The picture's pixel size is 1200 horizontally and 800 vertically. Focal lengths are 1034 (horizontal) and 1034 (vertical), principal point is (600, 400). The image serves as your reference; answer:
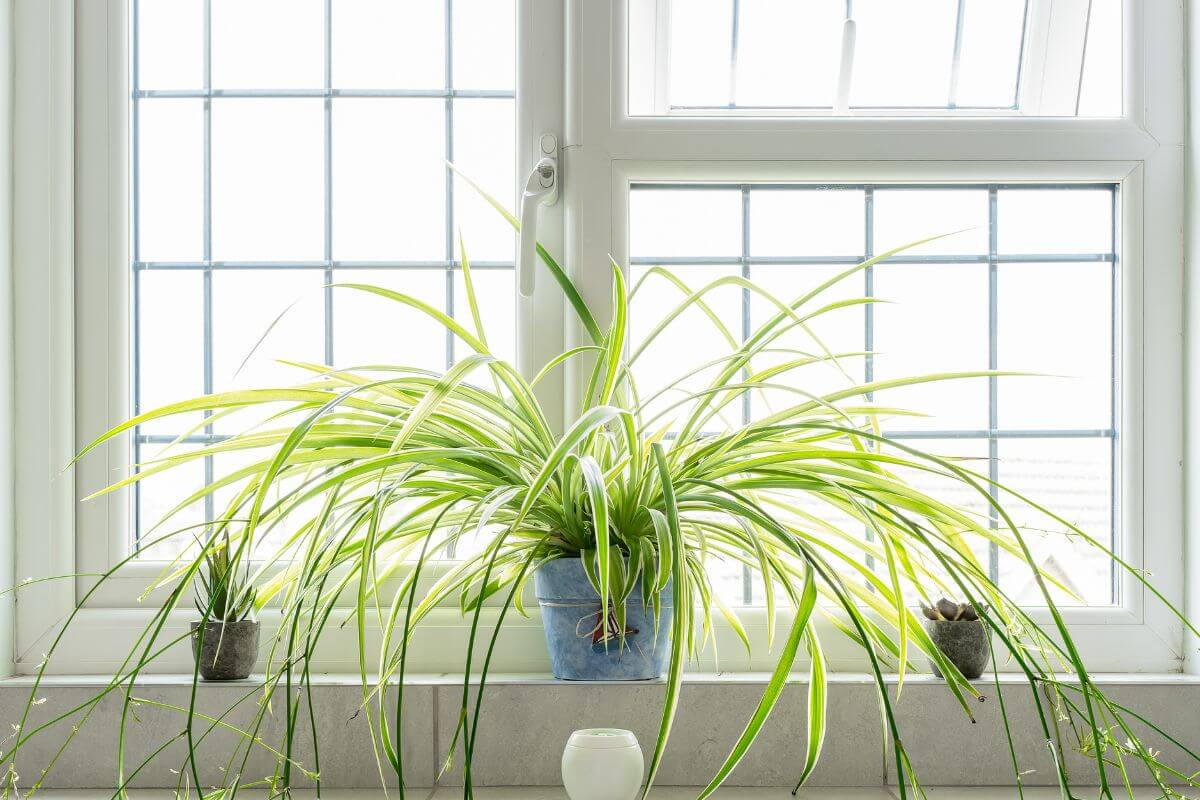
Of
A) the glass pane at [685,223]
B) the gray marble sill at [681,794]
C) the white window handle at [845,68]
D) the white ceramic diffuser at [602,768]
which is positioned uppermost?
the white window handle at [845,68]

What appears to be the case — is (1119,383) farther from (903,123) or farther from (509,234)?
(509,234)

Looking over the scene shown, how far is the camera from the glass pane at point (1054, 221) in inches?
64.7

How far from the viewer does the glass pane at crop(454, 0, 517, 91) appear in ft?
5.49

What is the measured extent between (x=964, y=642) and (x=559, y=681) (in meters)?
0.55

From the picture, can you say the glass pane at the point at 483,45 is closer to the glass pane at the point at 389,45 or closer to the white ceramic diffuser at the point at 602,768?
the glass pane at the point at 389,45

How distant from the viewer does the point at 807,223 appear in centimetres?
165

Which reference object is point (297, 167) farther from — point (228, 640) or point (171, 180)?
point (228, 640)

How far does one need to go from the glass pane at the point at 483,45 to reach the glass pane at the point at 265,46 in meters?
0.22

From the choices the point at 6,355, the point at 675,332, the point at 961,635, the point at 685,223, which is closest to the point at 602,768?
the point at 961,635

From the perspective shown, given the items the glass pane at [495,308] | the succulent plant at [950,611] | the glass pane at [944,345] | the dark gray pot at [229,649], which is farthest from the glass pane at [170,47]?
the succulent plant at [950,611]

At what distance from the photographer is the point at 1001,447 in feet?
5.39

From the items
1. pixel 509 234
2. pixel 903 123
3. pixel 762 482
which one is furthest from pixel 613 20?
pixel 762 482

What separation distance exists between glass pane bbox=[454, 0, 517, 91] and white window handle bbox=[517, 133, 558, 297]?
0.49ft

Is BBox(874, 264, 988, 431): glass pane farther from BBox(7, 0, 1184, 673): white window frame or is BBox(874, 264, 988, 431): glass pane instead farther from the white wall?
the white wall
